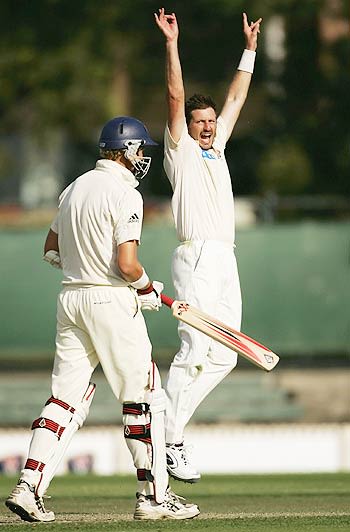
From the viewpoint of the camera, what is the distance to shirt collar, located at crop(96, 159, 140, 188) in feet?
21.8

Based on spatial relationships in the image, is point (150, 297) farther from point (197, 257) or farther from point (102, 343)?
point (197, 257)

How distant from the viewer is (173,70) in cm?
729

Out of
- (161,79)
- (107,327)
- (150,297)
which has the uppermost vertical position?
(161,79)

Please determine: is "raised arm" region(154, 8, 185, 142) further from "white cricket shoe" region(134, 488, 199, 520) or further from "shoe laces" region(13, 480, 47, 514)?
"shoe laces" region(13, 480, 47, 514)

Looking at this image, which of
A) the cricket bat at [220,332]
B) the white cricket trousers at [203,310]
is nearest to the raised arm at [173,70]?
the white cricket trousers at [203,310]

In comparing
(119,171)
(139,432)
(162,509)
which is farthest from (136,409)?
(119,171)

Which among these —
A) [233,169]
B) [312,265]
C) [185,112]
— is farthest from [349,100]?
[185,112]

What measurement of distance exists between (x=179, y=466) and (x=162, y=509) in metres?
0.71

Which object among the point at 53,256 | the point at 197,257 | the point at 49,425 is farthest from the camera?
the point at 197,257

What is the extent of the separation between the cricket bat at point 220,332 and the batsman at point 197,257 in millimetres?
357

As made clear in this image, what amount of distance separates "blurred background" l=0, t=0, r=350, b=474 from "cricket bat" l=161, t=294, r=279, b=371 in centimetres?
576

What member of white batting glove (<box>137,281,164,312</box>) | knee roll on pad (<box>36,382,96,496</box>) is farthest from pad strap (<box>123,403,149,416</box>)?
white batting glove (<box>137,281,164,312</box>)

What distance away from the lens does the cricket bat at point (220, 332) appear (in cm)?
701

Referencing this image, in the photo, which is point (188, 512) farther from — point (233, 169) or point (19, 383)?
point (233, 169)
